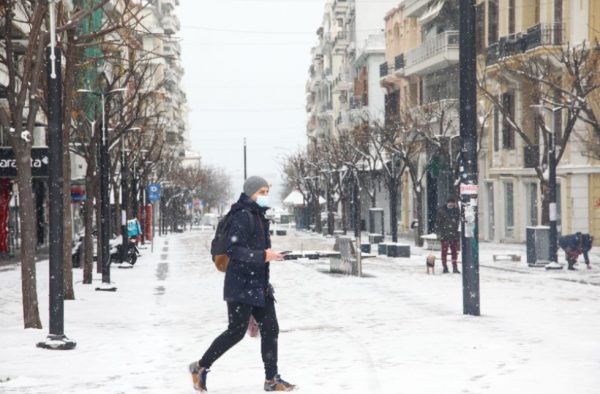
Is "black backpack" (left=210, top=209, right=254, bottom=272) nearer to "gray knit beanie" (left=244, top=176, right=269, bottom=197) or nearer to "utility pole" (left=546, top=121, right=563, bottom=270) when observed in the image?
"gray knit beanie" (left=244, top=176, right=269, bottom=197)

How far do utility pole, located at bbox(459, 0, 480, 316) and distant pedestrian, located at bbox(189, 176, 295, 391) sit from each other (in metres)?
5.33

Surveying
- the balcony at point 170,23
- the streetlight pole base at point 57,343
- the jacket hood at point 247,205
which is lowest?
the streetlight pole base at point 57,343

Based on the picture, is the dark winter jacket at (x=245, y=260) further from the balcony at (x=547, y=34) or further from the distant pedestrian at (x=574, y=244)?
the balcony at (x=547, y=34)

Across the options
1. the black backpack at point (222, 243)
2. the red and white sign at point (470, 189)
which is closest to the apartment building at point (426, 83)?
the red and white sign at point (470, 189)

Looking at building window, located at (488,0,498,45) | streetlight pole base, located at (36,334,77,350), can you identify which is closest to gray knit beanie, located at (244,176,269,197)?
streetlight pole base, located at (36,334,77,350)

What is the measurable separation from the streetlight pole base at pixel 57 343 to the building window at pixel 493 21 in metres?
36.9

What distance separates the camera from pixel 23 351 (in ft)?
35.6

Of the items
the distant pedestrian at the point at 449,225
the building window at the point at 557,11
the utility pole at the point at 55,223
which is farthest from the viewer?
the building window at the point at 557,11

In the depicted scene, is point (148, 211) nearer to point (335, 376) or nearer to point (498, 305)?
point (498, 305)

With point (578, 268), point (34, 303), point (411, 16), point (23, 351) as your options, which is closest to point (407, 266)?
point (578, 268)

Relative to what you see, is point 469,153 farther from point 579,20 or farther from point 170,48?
point 170,48

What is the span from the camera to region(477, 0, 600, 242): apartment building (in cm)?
3744

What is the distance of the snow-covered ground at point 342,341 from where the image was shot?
8750mm

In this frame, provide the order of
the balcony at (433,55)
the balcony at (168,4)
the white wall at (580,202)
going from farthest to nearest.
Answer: the balcony at (168,4)
the balcony at (433,55)
the white wall at (580,202)
